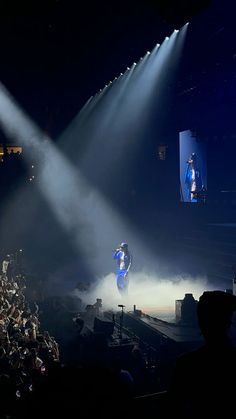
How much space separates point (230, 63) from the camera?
43.6 feet

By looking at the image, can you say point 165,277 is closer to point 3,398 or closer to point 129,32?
point 129,32

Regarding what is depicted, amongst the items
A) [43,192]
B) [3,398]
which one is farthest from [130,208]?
[3,398]

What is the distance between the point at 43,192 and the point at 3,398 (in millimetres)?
19635

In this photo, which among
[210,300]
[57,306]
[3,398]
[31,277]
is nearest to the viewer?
[210,300]

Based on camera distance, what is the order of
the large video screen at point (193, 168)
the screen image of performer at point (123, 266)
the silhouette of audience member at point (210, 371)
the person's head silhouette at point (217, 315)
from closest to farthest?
1. the silhouette of audience member at point (210, 371)
2. the person's head silhouette at point (217, 315)
3. the screen image of performer at point (123, 266)
4. the large video screen at point (193, 168)

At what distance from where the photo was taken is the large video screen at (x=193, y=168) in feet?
59.9

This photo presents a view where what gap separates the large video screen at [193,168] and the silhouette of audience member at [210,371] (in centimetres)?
1665

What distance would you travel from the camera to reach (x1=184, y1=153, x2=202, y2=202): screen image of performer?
1833 centimetres

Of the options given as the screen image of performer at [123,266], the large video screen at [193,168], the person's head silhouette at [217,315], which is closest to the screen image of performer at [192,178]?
the large video screen at [193,168]

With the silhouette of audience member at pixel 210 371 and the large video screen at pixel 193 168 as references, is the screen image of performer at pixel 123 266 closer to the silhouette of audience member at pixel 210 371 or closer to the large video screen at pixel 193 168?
the large video screen at pixel 193 168

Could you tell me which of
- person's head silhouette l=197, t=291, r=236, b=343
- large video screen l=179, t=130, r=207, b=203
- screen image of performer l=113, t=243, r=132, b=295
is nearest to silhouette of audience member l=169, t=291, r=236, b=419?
person's head silhouette l=197, t=291, r=236, b=343

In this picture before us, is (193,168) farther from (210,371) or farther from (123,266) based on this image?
(210,371)

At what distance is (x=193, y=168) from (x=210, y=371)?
16.9 metres

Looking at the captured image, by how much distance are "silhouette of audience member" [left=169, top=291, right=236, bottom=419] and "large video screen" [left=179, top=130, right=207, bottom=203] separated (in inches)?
656
